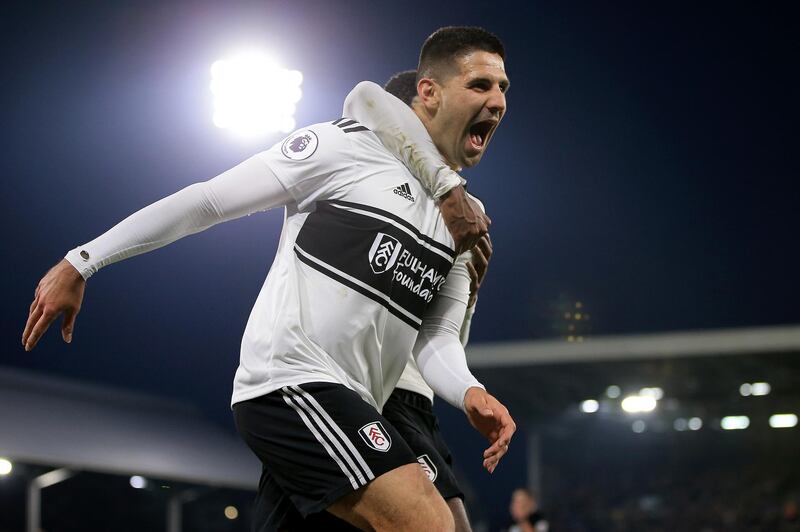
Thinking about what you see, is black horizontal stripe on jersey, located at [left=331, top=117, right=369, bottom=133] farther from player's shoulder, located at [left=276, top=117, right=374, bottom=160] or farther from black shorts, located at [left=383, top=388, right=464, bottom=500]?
black shorts, located at [left=383, top=388, right=464, bottom=500]

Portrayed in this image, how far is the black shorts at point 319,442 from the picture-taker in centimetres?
233

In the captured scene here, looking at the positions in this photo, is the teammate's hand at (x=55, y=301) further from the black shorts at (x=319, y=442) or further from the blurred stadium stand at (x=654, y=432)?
the blurred stadium stand at (x=654, y=432)

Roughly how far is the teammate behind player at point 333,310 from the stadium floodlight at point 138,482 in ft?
44.0

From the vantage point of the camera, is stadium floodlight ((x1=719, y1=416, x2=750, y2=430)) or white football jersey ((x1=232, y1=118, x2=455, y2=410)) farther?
stadium floodlight ((x1=719, y1=416, x2=750, y2=430))

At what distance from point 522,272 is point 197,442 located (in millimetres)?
6574

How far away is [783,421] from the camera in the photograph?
68.7 feet

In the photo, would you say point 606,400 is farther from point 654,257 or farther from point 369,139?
point 369,139

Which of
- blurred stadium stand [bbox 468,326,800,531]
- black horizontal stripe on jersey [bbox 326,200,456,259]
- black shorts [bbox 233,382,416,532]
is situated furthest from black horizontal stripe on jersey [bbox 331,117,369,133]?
blurred stadium stand [bbox 468,326,800,531]

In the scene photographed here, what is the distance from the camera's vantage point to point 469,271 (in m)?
3.07

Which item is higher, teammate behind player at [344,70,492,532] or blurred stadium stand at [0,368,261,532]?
blurred stadium stand at [0,368,261,532]

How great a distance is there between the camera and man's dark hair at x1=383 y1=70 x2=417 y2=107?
11.8ft

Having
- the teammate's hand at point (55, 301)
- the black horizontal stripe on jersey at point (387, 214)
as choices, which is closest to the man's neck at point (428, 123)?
the black horizontal stripe on jersey at point (387, 214)

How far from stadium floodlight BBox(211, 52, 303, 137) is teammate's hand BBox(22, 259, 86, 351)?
852 cm

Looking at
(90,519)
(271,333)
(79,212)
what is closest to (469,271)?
(271,333)
